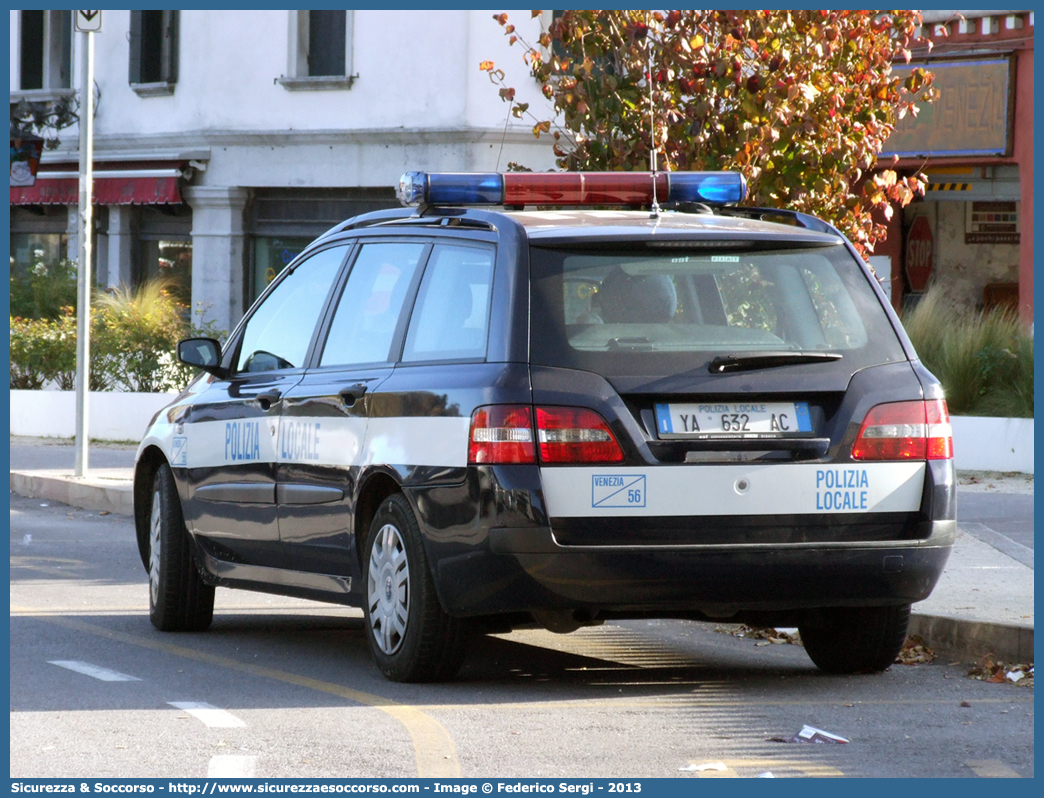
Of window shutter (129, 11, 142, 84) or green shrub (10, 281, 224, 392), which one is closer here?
green shrub (10, 281, 224, 392)

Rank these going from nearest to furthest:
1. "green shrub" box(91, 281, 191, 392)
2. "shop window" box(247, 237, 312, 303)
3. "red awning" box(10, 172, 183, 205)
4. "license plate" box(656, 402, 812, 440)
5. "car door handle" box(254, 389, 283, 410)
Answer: "license plate" box(656, 402, 812, 440) < "car door handle" box(254, 389, 283, 410) < "green shrub" box(91, 281, 191, 392) < "shop window" box(247, 237, 312, 303) < "red awning" box(10, 172, 183, 205)

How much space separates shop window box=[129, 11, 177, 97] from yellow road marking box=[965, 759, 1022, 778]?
22.9 metres

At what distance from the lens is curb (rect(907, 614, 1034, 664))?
295 inches

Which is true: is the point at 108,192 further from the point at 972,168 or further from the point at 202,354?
the point at 202,354

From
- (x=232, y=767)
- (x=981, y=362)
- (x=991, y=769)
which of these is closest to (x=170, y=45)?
(x=981, y=362)

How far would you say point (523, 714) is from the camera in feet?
20.8

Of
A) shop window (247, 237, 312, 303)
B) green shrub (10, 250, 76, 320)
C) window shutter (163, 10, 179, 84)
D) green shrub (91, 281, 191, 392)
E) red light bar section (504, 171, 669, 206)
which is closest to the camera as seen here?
red light bar section (504, 171, 669, 206)

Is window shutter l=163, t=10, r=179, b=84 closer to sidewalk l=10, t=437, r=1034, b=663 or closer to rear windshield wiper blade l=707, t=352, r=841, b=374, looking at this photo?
sidewalk l=10, t=437, r=1034, b=663

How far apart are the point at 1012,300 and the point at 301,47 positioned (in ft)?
34.8

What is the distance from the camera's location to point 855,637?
7258 mm

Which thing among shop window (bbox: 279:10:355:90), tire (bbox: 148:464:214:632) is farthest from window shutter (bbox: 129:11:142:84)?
tire (bbox: 148:464:214:632)

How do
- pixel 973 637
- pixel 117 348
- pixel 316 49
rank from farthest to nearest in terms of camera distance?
pixel 316 49 < pixel 117 348 < pixel 973 637

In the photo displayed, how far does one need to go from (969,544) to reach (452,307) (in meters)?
5.42

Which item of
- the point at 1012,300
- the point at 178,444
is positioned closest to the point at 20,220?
the point at 1012,300
